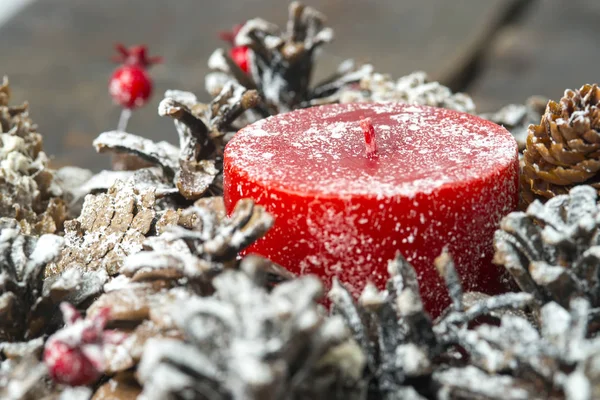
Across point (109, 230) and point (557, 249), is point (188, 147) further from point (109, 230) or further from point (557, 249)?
point (557, 249)

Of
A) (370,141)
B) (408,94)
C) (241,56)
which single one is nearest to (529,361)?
(370,141)

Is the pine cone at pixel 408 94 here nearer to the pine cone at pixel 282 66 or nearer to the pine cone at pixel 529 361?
the pine cone at pixel 282 66

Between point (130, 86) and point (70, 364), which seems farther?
point (130, 86)

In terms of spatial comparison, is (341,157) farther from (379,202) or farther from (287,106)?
(287,106)

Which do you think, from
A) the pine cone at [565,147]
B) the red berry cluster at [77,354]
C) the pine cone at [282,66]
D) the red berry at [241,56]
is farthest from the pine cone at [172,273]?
the red berry at [241,56]

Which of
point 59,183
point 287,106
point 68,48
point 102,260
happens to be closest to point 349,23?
point 68,48

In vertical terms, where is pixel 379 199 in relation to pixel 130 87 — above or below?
below

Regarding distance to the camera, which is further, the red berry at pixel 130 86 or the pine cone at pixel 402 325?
the red berry at pixel 130 86
